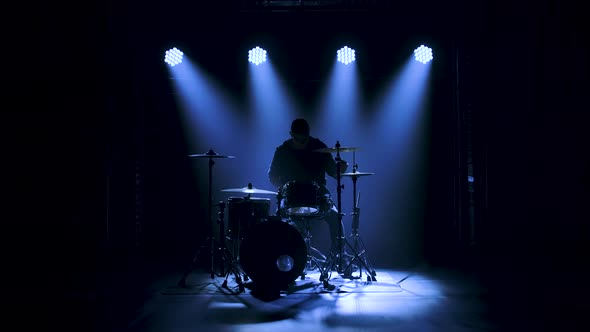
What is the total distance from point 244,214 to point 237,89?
2.67 meters

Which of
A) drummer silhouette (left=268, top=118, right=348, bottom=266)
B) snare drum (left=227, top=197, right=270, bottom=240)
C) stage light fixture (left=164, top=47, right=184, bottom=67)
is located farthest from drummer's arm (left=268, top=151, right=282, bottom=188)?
stage light fixture (left=164, top=47, right=184, bottom=67)

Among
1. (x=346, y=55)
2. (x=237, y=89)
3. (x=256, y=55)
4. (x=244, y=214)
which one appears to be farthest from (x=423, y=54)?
(x=244, y=214)

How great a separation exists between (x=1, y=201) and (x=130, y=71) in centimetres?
226

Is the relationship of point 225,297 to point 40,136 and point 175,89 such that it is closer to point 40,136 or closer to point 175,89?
point 40,136

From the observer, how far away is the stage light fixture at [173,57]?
6625mm

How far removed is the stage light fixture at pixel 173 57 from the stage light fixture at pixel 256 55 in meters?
1.06

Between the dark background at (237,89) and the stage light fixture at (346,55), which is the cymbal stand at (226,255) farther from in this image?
the stage light fixture at (346,55)

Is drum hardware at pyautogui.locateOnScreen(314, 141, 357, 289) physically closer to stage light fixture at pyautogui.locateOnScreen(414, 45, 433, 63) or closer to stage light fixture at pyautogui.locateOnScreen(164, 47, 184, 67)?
stage light fixture at pyautogui.locateOnScreen(414, 45, 433, 63)

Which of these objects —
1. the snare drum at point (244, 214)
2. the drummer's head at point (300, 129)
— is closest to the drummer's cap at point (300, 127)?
the drummer's head at point (300, 129)

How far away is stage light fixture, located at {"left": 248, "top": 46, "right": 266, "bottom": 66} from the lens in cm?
671

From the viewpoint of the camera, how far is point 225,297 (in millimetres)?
4031

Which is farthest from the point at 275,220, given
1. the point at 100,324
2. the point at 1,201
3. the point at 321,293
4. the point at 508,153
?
the point at 1,201

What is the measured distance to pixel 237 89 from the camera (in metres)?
6.88

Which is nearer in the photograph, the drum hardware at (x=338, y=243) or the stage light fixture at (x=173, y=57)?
the drum hardware at (x=338, y=243)
